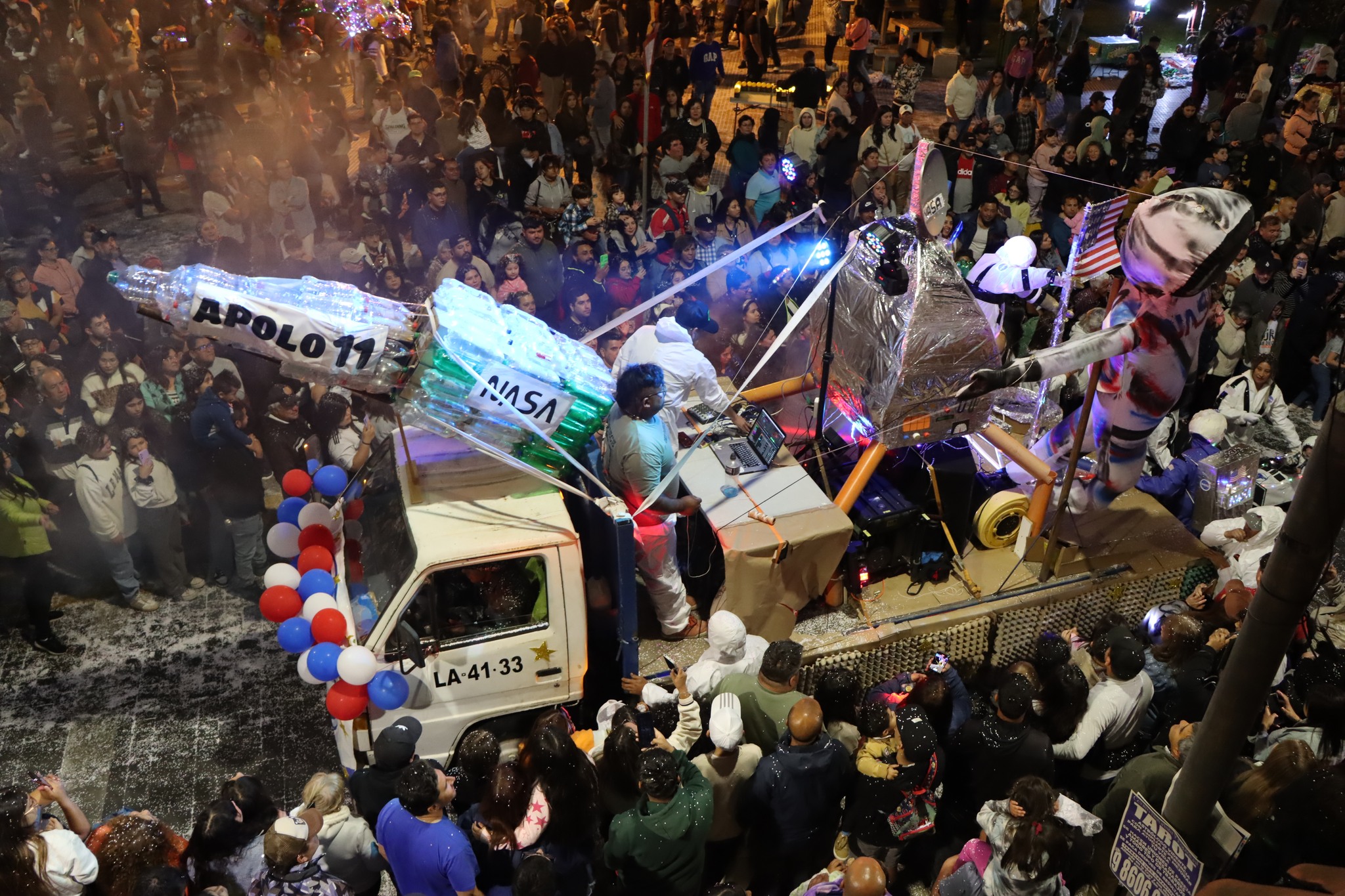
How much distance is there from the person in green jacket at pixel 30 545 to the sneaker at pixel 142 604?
508 millimetres

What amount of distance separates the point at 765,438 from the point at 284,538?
2.97 m

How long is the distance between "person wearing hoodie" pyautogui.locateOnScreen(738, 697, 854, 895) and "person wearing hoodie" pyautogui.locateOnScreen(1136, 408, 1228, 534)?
3519mm

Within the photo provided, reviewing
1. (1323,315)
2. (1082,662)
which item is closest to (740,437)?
(1082,662)

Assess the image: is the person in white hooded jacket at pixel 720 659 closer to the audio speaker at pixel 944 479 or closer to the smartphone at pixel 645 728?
the smartphone at pixel 645 728

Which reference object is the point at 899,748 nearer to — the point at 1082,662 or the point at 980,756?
the point at 980,756

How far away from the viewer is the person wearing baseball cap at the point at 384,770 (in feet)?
16.2

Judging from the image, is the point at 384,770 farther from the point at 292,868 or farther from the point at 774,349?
the point at 774,349

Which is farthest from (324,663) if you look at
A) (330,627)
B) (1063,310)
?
(1063,310)

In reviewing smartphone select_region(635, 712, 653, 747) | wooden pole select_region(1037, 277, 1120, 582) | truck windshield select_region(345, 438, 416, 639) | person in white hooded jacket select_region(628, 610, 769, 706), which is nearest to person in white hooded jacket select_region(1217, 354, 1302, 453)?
wooden pole select_region(1037, 277, 1120, 582)

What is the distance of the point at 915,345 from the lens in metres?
A: 5.99

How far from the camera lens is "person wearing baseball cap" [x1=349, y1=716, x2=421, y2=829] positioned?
4.95m

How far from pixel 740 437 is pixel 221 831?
3.69 m

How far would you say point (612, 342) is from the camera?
8273 mm

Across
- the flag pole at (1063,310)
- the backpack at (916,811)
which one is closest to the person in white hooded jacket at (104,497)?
the backpack at (916,811)
